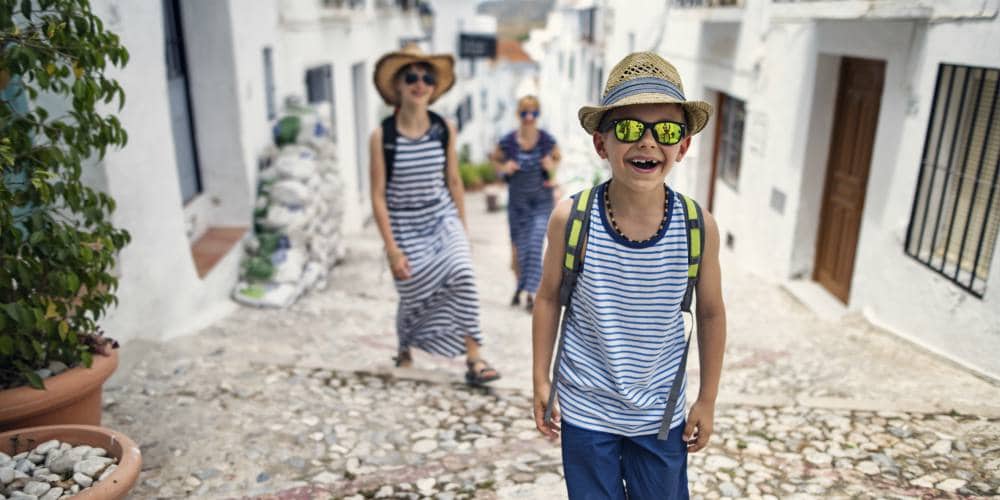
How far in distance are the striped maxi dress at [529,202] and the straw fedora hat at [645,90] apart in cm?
382

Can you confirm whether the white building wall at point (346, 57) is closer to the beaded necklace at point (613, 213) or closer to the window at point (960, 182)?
the window at point (960, 182)

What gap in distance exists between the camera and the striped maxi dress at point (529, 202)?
5891 mm

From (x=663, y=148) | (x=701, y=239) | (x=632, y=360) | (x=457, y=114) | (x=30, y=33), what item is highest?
(x=30, y=33)

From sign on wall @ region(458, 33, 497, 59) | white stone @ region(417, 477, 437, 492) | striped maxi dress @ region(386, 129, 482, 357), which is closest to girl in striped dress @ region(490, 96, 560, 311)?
striped maxi dress @ region(386, 129, 482, 357)

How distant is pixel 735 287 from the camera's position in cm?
720

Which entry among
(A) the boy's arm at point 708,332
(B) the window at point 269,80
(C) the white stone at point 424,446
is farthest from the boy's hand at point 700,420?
(B) the window at point 269,80

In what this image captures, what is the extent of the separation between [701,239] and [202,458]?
7.77 ft

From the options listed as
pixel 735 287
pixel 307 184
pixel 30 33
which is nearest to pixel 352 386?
A: pixel 30 33

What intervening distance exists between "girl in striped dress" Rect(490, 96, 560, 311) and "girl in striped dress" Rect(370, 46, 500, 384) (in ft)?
5.49

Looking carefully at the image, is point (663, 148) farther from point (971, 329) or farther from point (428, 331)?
point (971, 329)

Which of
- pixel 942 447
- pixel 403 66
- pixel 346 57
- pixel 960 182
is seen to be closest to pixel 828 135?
pixel 960 182

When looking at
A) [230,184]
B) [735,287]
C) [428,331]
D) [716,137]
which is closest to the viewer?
[428,331]

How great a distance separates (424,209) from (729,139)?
21.1 ft

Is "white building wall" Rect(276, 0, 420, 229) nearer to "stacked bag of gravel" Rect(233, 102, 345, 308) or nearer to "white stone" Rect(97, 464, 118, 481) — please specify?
"stacked bag of gravel" Rect(233, 102, 345, 308)
